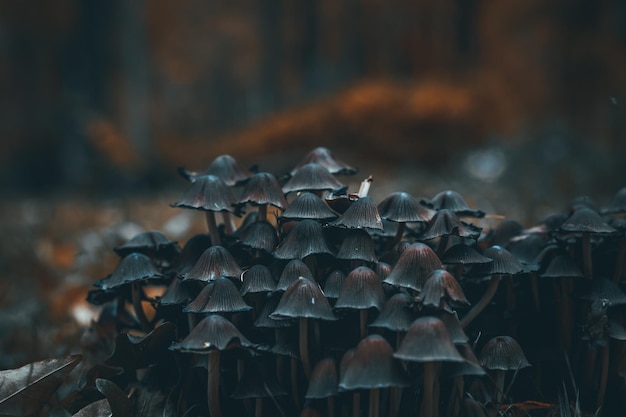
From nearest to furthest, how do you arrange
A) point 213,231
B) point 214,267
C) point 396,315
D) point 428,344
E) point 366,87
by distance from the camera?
point 428,344 < point 396,315 < point 214,267 < point 213,231 < point 366,87

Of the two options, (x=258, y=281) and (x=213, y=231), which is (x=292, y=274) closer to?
(x=258, y=281)

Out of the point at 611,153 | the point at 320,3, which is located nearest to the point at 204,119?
the point at 320,3

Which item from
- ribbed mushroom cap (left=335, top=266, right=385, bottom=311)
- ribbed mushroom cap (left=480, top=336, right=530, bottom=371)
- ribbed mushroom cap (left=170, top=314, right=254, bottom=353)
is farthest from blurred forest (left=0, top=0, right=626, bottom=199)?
ribbed mushroom cap (left=170, top=314, right=254, bottom=353)

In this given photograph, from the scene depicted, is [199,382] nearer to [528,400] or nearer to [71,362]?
[71,362]

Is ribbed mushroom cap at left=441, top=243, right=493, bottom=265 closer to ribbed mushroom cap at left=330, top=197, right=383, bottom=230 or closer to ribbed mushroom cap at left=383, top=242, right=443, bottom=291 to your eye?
ribbed mushroom cap at left=383, top=242, right=443, bottom=291

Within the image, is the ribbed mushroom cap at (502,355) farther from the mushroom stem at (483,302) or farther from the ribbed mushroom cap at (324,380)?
the ribbed mushroom cap at (324,380)

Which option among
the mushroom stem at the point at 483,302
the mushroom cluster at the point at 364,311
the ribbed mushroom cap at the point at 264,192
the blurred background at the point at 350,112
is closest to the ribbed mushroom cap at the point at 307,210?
the mushroom cluster at the point at 364,311

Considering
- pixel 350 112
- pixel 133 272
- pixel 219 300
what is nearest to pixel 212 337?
pixel 219 300
